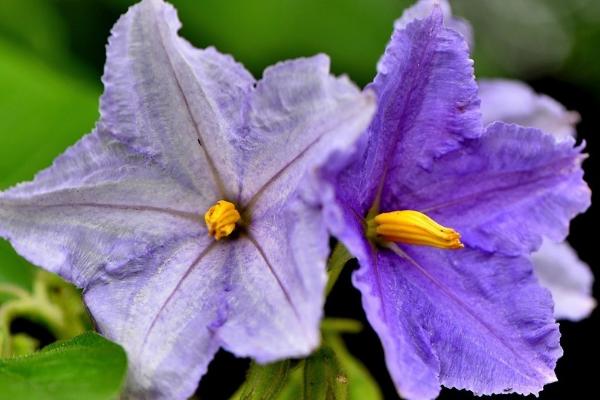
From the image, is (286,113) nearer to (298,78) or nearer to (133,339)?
(298,78)

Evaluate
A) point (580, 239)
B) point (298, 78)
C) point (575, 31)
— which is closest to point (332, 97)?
point (298, 78)

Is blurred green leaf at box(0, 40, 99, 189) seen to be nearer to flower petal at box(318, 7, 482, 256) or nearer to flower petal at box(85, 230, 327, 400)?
flower petal at box(85, 230, 327, 400)

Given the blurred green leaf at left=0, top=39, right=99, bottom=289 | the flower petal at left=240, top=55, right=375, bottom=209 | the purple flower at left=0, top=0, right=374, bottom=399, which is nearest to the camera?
the flower petal at left=240, top=55, right=375, bottom=209

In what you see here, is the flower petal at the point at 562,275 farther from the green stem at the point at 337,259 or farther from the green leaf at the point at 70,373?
the green leaf at the point at 70,373

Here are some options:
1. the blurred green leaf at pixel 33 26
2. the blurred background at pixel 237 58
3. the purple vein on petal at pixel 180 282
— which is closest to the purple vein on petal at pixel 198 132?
the purple vein on petal at pixel 180 282

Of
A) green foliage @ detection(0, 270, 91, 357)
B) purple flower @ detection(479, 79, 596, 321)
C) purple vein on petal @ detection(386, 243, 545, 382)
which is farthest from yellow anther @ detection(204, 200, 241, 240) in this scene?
purple flower @ detection(479, 79, 596, 321)

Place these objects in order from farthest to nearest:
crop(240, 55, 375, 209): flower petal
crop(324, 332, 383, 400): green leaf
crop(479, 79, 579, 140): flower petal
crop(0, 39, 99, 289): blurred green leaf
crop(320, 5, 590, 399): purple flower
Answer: crop(0, 39, 99, 289): blurred green leaf → crop(479, 79, 579, 140): flower petal → crop(324, 332, 383, 400): green leaf → crop(320, 5, 590, 399): purple flower → crop(240, 55, 375, 209): flower petal
